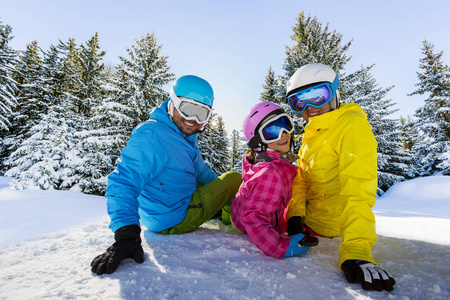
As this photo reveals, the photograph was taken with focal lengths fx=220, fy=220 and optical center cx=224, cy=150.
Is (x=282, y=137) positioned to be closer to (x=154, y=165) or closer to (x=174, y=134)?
(x=174, y=134)

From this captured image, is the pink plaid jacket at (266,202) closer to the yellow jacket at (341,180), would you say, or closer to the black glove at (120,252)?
the yellow jacket at (341,180)

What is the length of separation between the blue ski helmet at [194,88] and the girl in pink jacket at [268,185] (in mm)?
542

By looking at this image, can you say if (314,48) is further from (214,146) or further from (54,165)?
(54,165)

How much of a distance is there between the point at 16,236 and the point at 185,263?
1.98 m

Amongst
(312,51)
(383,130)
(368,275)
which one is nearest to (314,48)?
(312,51)

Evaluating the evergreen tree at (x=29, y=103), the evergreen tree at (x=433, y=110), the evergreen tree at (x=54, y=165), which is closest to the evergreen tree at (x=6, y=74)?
the evergreen tree at (x=29, y=103)

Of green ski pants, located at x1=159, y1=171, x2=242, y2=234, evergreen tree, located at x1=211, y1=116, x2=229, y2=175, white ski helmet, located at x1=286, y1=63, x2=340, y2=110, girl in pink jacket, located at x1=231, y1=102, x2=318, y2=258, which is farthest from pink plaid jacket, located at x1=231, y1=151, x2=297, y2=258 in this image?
evergreen tree, located at x1=211, y1=116, x2=229, y2=175

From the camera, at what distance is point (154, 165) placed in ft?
6.79

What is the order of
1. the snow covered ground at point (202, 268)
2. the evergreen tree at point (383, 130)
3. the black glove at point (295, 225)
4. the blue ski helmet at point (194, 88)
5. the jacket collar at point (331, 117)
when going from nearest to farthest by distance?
the snow covered ground at point (202, 268) → the jacket collar at point (331, 117) → the black glove at point (295, 225) → the blue ski helmet at point (194, 88) → the evergreen tree at point (383, 130)

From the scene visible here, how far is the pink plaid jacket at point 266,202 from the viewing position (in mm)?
1799

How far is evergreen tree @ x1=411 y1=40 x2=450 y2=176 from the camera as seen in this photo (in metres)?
16.5

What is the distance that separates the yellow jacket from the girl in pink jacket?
7.9 inches

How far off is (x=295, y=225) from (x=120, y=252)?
62.6 inches

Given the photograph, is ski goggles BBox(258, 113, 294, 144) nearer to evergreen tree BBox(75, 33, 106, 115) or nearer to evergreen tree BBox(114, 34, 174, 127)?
evergreen tree BBox(114, 34, 174, 127)
